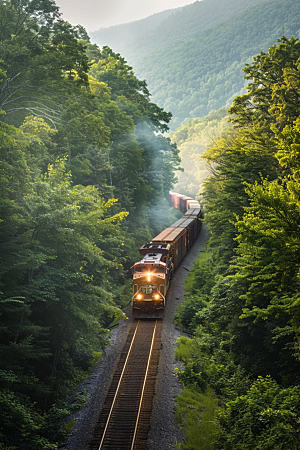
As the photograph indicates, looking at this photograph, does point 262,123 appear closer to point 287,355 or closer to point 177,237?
point 177,237

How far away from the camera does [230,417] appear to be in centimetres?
1151

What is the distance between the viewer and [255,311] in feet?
31.2

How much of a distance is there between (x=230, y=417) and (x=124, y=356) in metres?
6.14

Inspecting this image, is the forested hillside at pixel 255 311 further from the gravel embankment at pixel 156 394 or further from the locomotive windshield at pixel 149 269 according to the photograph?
the locomotive windshield at pixel 149 269

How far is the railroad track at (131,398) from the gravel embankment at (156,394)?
0.25m

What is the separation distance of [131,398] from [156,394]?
0.96 m

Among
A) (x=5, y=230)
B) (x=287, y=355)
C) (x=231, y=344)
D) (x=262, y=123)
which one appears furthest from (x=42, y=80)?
(x=287, y=355)

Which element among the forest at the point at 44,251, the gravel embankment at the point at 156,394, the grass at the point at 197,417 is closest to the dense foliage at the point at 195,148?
the forest at the point at 44,251

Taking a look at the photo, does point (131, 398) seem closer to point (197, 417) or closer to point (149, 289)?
point (197, 417)

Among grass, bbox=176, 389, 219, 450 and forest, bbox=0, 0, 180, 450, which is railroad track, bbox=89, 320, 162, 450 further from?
forest, bbox=0, 0, 180, 450

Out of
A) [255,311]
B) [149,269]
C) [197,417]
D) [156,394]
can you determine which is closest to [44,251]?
[156,394]

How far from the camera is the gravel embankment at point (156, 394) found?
11.2 metres

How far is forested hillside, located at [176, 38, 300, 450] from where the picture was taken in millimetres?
9041

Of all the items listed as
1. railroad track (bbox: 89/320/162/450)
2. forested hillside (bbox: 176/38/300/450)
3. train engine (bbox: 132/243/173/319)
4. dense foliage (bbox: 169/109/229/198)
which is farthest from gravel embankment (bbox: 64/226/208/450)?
dense foliage (bbox: 169/109/229/198)
